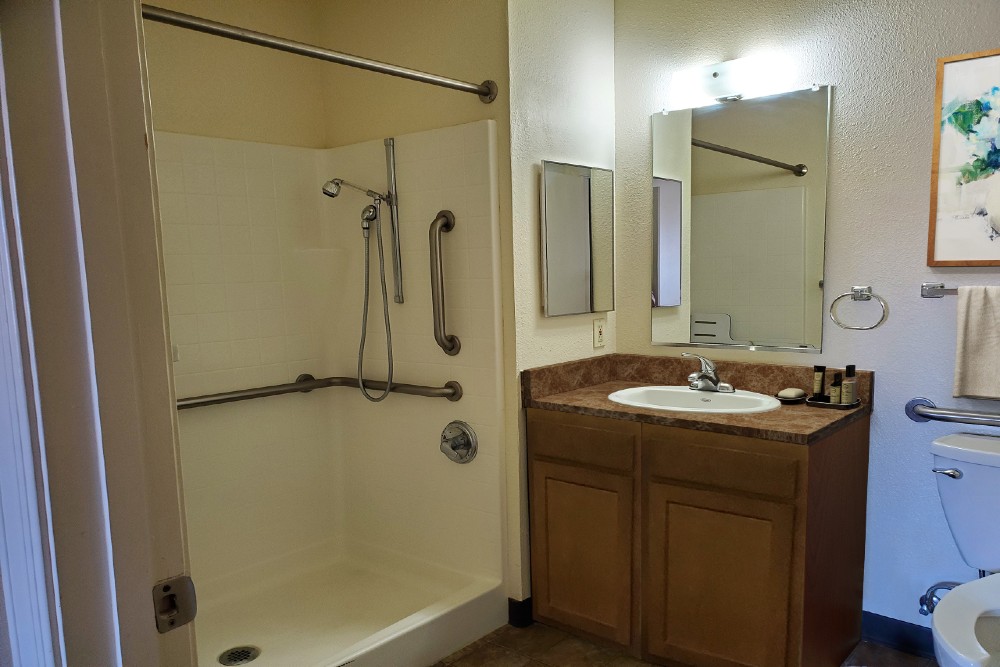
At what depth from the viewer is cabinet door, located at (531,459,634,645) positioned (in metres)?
2.36

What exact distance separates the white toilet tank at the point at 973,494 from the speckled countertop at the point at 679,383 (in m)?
0.28

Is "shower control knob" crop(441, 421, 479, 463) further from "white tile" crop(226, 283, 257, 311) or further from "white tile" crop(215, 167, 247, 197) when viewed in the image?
"white tile" crop(215, 167, 247, 197)

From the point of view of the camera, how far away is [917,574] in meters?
2.32

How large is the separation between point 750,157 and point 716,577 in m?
1.43

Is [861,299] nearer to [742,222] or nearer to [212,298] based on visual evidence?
[742,222]

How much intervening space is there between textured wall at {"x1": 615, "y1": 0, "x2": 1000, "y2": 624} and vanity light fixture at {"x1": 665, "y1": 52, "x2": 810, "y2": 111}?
0.15ft

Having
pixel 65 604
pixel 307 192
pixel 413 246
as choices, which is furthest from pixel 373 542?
pixel 65 604

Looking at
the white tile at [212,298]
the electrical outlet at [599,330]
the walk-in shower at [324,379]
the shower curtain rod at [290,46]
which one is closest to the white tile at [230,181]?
the walk-in shower at [324,379]

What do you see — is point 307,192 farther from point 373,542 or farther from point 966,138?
point 966,138

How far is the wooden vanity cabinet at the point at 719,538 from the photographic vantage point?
79.7 inches

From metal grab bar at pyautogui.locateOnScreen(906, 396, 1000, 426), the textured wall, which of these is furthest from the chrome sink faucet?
metal grab bar at pyautogui.locateOnScreen(906, 396, 1000, 426)

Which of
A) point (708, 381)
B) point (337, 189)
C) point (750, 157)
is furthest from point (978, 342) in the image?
point (337, 189)

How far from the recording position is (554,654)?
242cm

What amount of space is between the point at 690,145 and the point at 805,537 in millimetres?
1441
